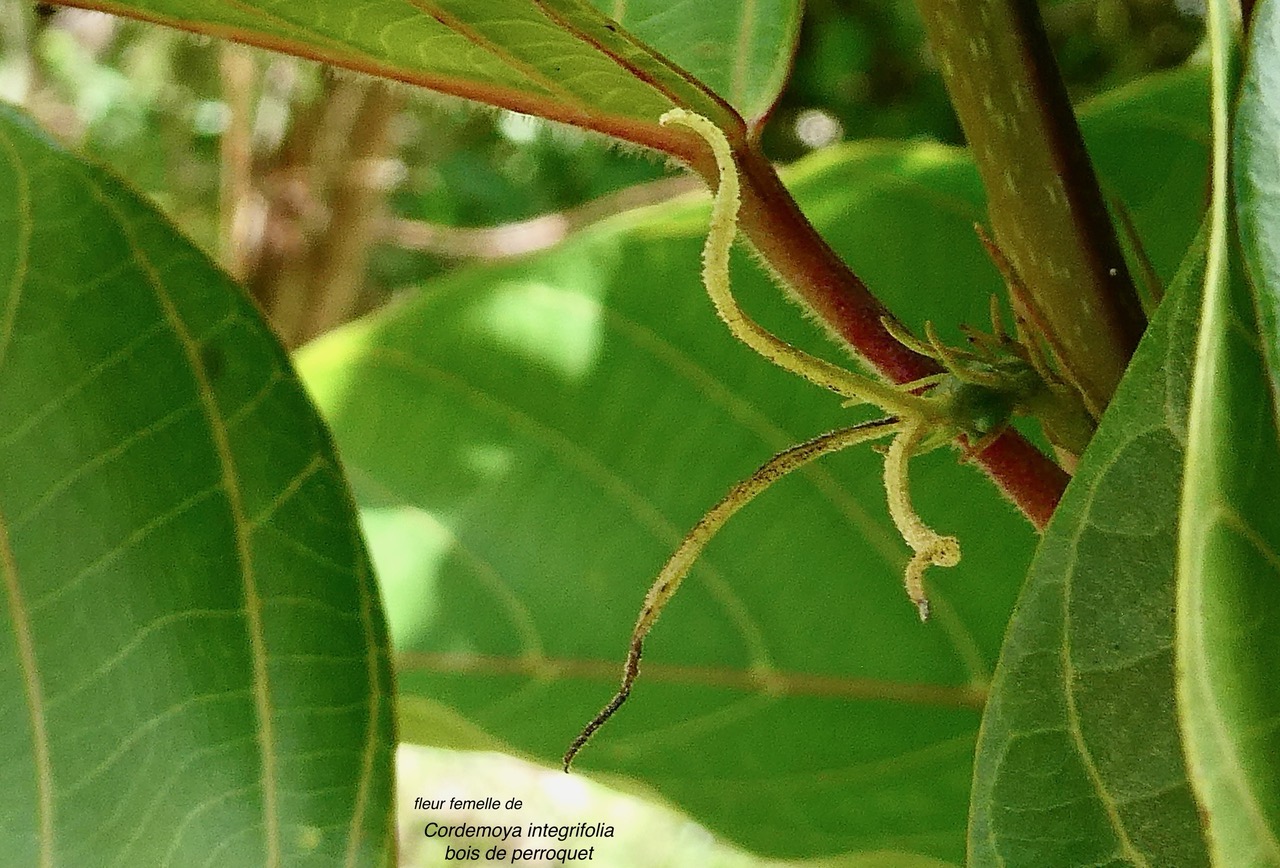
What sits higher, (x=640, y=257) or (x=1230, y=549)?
(x=640, y=257)

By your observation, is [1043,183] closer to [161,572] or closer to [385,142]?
[161,572]

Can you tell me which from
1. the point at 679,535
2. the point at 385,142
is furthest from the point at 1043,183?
the point at 385,142

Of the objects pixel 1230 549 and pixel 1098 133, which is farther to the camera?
pixel 1098 133

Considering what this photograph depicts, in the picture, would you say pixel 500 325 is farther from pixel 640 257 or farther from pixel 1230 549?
pixel 1230 549

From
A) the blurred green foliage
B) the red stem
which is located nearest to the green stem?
the red stem

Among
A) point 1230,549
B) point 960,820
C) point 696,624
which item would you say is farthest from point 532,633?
point 1230,549

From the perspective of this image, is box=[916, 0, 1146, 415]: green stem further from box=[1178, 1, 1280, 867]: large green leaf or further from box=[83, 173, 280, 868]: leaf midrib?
box=[83, 173, 280, 868]: leaf midrib

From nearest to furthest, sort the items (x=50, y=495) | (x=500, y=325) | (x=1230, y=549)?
(x=1230, y=549) → (x=50, y=495) → (x=500, y=325)

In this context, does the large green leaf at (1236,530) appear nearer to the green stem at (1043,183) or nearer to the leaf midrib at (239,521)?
the green stem at (1043,183)

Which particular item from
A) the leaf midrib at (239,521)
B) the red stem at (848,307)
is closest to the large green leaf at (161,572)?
the leaf midrib at (239,521)
